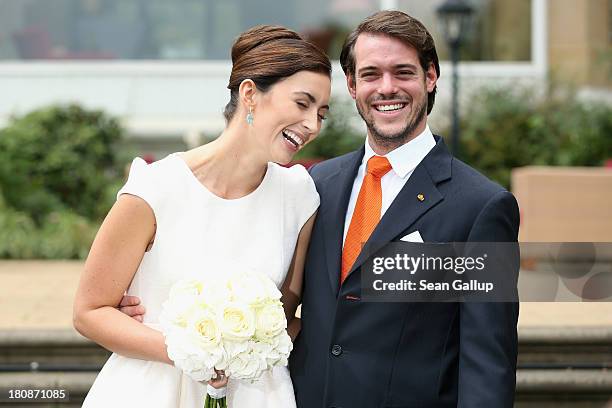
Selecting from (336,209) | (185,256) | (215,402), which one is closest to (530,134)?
(336,209)

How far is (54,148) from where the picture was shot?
12711 mm

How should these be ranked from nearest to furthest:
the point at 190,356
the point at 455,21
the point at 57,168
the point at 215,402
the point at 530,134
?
the point at 190,356, the point at 215,402, the point at 455,21, the point at 57,168, the point at 530,134

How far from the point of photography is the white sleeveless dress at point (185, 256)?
3.30 meters

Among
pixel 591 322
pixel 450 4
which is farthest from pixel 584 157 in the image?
pixel 591 322

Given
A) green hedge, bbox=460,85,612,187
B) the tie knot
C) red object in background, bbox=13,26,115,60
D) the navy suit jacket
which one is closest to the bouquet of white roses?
the navy suit jacket

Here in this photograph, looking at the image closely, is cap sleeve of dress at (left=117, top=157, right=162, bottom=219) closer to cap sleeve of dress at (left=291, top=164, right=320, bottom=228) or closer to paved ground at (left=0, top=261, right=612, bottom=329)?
cap sleeve of dress at (left=291, top=164, right=320, bottom=228)

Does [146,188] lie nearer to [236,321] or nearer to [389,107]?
[236,321]

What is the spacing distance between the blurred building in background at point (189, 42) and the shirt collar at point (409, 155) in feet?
38.4

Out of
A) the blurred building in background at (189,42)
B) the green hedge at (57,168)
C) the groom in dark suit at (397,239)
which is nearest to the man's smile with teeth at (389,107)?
the groom in dark suit at (397,239)

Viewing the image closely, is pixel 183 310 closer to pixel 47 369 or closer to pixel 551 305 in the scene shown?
pixel 47 369

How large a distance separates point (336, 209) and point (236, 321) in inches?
24.8

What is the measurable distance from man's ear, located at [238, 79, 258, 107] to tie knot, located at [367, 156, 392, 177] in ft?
1.47

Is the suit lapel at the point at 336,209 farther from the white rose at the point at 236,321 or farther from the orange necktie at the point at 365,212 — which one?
the white rose at the point at 236,321

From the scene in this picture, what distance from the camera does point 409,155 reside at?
3.42 m
